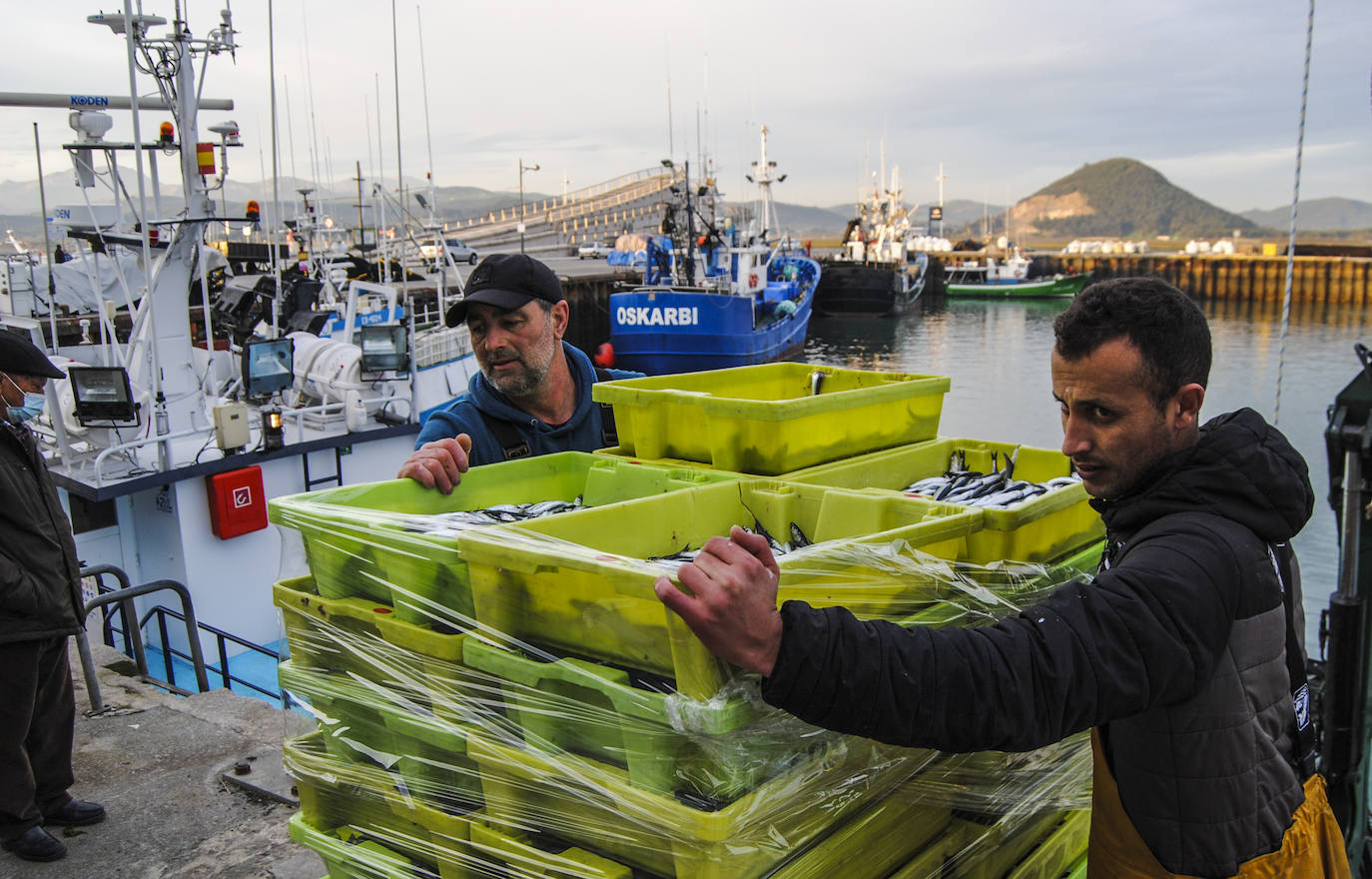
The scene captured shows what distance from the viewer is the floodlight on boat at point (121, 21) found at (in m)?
7.79

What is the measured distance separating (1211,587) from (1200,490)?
21cm

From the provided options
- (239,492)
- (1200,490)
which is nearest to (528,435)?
(1200,490)

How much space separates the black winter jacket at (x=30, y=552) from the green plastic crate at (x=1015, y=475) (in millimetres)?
3124

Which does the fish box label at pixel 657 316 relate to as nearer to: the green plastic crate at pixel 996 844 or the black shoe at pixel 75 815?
the black shoe at pixel 75 815

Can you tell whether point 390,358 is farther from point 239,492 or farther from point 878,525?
point 878,525

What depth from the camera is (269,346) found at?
9.38 metres

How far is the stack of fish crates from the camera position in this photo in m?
1.60

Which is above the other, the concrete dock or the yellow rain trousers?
the yellow rain trousers

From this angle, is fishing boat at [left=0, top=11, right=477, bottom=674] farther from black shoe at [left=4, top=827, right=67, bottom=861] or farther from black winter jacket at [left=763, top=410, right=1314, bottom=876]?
black winter jacket at [left=763, top=410, right=1314, bottom=876]

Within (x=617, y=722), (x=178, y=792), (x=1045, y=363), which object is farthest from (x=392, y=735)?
(x=1045, y=363)

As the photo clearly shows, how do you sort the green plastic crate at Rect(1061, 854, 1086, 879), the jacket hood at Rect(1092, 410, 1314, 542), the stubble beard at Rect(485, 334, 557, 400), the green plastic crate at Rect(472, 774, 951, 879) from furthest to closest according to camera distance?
the stubble beard at Rect(485, 334, 557, 400) → the green plastic crate at Rect(1061, 854, 1086, 879) → the green plastic crate at Rect(472, 774, 951, 879) → the jacket hood at Rect(1092, 410, 1314, 542)

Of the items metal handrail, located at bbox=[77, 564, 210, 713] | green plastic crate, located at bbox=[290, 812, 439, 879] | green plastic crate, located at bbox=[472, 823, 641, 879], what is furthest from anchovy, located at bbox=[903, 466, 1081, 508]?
metal handrail, located at bbox=[77, 564, 210, 713]

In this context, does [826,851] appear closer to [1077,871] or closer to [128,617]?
[1077,871]

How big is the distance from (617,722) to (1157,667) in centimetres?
88
